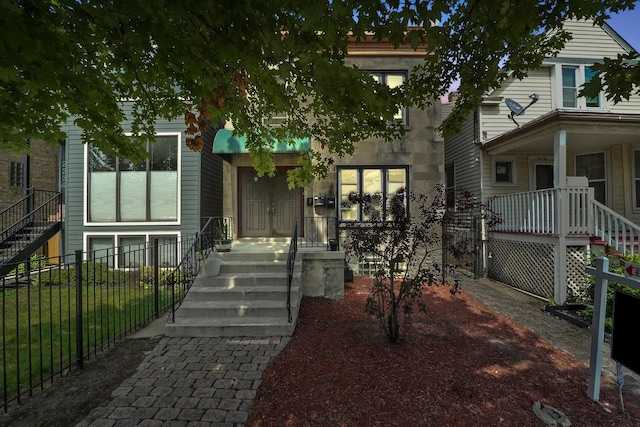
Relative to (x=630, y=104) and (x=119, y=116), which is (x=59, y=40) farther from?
(x=630, y=104)

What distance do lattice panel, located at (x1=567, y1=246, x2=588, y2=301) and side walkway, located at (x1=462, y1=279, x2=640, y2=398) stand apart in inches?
29.9

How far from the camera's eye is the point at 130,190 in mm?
10266

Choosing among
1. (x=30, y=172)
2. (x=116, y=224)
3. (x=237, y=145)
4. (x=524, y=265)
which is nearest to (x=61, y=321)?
(x=237, y=145)

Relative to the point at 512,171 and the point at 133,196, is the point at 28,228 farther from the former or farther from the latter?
the point at 512,171

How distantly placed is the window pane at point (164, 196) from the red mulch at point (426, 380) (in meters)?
6.94

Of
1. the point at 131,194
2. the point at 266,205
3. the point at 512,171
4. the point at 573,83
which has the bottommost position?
the point at 266,205

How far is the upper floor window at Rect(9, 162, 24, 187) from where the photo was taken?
1555cm

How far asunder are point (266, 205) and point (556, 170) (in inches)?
337

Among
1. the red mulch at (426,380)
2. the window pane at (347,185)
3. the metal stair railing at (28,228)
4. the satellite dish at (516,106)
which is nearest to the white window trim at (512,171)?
the satellite dish at (516,106)

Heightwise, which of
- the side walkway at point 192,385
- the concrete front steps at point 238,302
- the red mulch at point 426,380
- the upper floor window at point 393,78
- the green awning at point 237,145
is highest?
the upper floor window at point 393,78

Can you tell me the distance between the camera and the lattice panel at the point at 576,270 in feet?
23.7

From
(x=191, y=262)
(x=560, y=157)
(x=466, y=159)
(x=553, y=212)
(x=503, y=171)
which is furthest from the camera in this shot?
(x=466, y=159)

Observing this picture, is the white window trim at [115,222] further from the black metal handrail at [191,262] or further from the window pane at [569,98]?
the window pane at [569,98]

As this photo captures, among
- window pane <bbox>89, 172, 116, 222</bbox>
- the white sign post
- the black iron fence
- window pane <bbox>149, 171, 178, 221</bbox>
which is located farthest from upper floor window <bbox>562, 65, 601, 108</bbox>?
window pane <bbox>89, 172, 116, 222</bbox>
